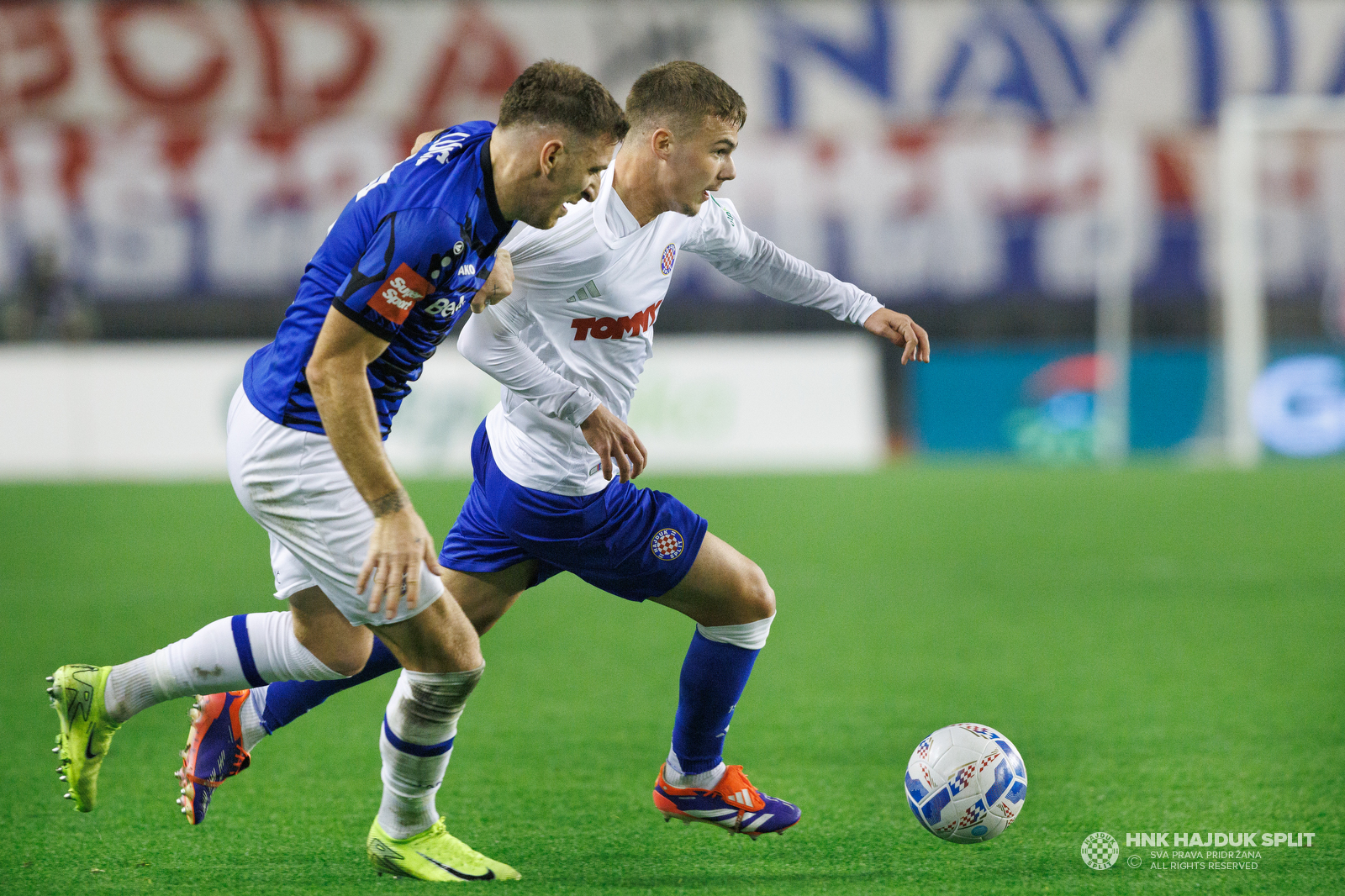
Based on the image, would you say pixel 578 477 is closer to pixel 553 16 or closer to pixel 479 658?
pixel 479 658

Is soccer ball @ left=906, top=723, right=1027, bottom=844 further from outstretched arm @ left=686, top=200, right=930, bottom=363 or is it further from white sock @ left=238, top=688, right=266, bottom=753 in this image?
white sock @ left=238, top=688, right=266, bottom=753

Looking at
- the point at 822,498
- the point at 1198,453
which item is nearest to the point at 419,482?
the point at 822,498

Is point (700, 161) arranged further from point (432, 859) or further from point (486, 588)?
point (432, 859)

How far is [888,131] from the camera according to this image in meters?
19.8

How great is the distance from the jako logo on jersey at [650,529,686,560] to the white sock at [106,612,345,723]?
0.83 meters

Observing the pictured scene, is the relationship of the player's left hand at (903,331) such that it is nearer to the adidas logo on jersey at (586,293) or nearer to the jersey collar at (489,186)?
the adidas logo on jersey at (586,293)

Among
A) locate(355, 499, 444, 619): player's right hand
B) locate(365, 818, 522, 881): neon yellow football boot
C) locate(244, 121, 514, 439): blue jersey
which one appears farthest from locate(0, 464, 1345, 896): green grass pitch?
locate(244, 121, 514, 439): blue jersey

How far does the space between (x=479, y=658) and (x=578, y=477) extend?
0.58 meters

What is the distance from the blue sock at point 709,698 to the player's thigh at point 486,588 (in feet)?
1.57

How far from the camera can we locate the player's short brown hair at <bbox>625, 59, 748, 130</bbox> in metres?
3.53

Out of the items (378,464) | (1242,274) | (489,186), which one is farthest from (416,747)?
(1242,274)

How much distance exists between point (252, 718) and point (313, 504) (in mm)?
915

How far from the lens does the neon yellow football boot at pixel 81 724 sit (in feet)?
11.4

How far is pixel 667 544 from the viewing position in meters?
3.64
